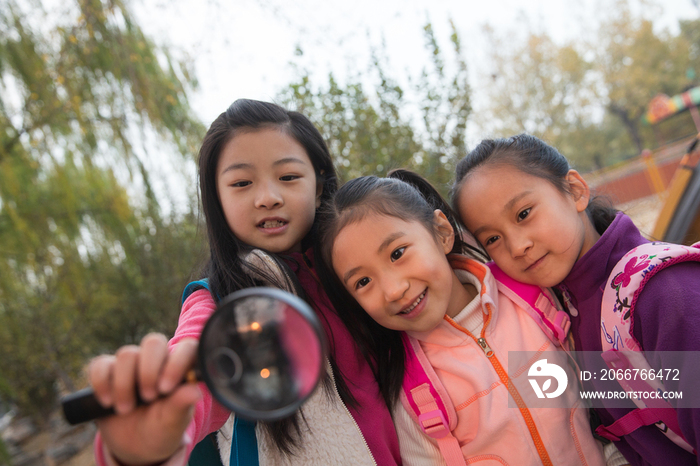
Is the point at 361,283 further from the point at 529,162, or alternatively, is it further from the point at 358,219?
the point at 529,162

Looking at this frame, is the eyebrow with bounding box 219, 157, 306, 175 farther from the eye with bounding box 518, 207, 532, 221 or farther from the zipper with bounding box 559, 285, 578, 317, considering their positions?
the zipper with bounding box 559, 285, 578, 317

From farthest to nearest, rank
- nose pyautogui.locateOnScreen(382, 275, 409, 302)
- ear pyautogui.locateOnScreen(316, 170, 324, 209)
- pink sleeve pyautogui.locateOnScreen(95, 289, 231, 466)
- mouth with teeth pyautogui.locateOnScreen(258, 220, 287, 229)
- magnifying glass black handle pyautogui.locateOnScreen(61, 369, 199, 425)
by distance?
ear pyautogui.locateOnScreen(316, 170, 324, 209), mouth with teeth pyautogui.locateOnScreen(258, 220, 287, 229), nose pyautogui.locateOnScreen(382, 275, 409, 302), pink sleeve pyautogui.locateOnScreen(95, 289, 231, 466), magnifying glass black handle pyautogui.locateOnScreen(61, 369, 199, 425)

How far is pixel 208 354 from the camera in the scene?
76cm

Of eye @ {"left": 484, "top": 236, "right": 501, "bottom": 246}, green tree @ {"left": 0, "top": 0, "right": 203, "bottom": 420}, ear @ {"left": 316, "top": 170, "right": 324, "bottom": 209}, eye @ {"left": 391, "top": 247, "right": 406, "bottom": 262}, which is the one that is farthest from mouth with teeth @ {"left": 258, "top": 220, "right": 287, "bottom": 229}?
green tree @ {"left": 0, "top": 0, "right": 203, "bottom": 420}

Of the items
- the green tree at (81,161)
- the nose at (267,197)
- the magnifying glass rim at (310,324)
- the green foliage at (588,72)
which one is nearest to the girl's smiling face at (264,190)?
the nose at (267,197)

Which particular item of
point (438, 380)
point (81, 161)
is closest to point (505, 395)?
point (438, 380)

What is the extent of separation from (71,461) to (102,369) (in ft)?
31.1

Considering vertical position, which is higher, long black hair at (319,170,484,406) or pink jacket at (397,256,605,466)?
long black hair at (319,170,484,406)

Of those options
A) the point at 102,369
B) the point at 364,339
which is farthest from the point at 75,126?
the point at 102,369

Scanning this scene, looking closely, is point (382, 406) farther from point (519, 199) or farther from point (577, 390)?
point (519, 199)

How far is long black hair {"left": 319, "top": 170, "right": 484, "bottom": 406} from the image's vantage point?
5.23 feet

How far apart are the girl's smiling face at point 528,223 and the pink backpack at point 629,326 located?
0.18 m

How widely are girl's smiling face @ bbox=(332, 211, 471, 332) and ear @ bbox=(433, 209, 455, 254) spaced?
16cm

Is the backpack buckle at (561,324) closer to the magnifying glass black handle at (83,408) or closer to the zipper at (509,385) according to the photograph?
the zipper at (509,385)
